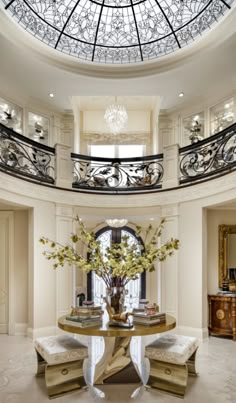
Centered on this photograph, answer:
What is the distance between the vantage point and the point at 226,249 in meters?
6.82

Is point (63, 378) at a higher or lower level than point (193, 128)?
lower

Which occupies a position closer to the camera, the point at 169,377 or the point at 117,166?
the point at 169,377

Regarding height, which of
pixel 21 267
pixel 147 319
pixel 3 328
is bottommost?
pixel 3 328

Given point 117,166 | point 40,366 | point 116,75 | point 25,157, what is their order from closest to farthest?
point 40,366, point 25,157, point 116,75, point 117,166

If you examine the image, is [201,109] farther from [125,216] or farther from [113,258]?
[113,258]

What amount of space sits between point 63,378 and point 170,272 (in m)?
3.41

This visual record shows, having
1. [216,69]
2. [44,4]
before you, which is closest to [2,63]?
[44,4]

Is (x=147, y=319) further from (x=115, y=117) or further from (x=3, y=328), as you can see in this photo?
(x=115, y=117)

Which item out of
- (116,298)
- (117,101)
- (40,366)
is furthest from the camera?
(117,101)

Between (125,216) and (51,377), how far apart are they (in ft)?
14.0

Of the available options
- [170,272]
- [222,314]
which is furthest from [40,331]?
[222,314]

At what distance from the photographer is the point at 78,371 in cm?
404

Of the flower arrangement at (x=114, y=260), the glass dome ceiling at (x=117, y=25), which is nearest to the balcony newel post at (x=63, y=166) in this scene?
the glass dome ceiling at (x=117, y=25)

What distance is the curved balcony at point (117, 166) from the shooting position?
623 centimetres
